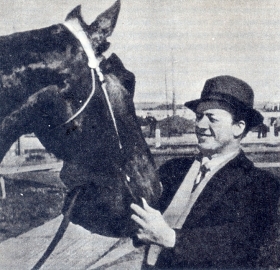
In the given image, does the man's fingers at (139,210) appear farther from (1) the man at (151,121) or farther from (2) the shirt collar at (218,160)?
(1) the man at (151,121)

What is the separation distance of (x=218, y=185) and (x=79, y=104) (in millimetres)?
490

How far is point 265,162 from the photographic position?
8.59 ft

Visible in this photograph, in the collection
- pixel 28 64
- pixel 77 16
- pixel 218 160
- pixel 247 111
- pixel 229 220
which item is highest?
pixel 77 16

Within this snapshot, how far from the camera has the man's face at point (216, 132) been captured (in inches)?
53.1

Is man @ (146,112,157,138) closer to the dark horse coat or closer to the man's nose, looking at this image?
the man's nose

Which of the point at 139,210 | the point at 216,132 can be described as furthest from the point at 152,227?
the point at 216,132

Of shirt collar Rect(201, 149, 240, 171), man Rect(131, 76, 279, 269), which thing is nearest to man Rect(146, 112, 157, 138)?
man Rect(131, 76, 279, 269)

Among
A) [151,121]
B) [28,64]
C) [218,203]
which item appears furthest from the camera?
[151,121]

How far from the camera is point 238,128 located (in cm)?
137

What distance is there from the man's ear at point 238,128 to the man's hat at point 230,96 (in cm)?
2

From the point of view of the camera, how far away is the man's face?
135 centimetres

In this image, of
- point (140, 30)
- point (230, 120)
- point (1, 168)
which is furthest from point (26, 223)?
point (230, 120)

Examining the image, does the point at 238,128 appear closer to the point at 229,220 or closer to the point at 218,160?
the point at 218,160

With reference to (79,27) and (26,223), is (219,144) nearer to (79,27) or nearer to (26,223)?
(79,27)
